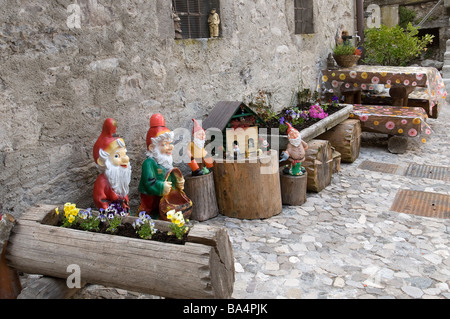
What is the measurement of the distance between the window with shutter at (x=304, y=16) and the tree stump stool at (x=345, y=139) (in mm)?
1613

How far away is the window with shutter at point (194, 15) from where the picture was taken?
4305 millimetres

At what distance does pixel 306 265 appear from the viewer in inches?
124

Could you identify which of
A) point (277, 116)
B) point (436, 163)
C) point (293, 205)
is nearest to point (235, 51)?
point (277, 116)

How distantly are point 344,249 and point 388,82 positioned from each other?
12.8ft

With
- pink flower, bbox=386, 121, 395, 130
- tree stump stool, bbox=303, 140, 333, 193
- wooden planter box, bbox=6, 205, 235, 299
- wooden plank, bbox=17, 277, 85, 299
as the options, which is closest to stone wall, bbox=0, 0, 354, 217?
wooden planter box, bbox=6, 205, 235, 299

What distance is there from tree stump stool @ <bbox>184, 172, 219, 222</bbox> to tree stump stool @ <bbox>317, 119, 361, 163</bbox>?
242 centimetres

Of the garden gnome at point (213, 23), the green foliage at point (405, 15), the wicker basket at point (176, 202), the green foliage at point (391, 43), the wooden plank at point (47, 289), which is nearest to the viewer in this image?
the wooden plank at point (47, 289)

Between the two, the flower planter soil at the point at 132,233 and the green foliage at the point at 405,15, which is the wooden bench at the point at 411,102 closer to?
the green foliage at the point at 405,15

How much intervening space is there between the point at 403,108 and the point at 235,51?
9.91 feet

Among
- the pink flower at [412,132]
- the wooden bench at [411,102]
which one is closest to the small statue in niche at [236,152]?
the pink flower at [412,132]

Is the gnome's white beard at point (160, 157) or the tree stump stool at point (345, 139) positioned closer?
the gnome's white beard at point (160, 157)

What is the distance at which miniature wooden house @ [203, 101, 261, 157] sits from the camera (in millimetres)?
3977

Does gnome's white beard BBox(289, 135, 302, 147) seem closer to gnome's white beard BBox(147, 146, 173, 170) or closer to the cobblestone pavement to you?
the cobblestone pavement

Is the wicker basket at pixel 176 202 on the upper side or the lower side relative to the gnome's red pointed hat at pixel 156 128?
lower
